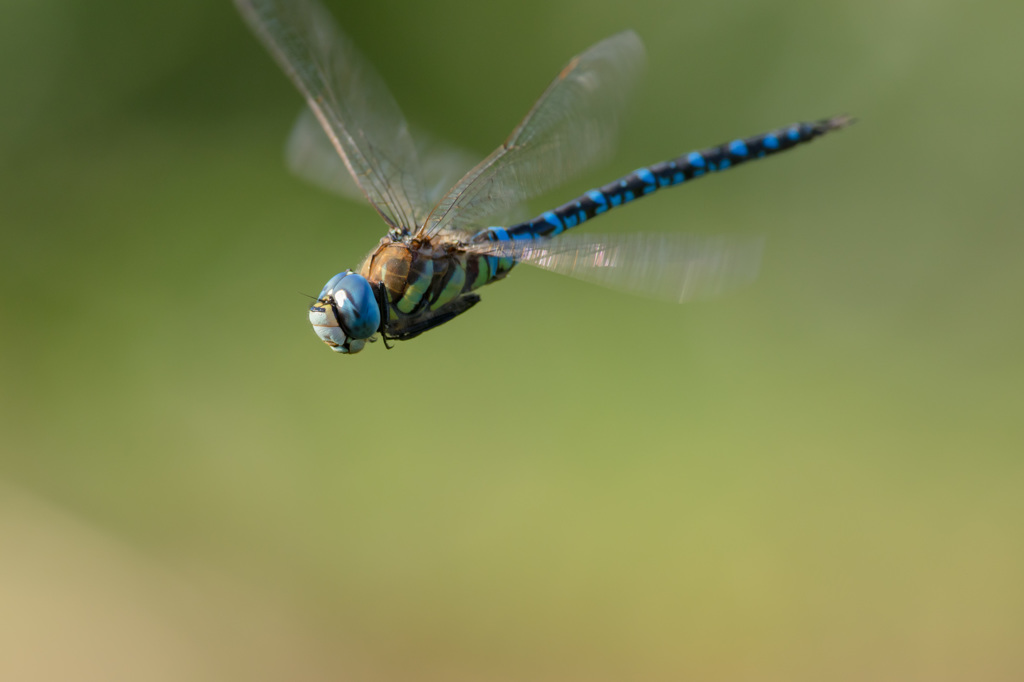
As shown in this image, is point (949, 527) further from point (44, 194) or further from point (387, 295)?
point (44, 194)

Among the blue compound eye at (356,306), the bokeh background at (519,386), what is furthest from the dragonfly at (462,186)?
the bokeh background at (519,386)

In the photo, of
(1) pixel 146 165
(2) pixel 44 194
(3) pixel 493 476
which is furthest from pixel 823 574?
(2) pixel 44 194

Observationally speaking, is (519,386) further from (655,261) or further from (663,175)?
(655,261)

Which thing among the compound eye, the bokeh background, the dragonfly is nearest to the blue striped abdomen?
the dragonfly

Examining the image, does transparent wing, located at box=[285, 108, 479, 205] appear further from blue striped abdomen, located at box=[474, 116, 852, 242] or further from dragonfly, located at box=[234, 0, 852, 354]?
blue striped abdomen, located at box=[474, 116, 852, 242]

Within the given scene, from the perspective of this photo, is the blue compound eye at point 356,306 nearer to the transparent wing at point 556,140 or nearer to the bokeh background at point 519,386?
the transparent wing at point 556,140

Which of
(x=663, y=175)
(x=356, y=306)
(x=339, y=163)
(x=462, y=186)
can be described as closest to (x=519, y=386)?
(x=663, y=175)

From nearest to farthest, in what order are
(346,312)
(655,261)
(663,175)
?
(346,312)
(655,261)
(663,175)
